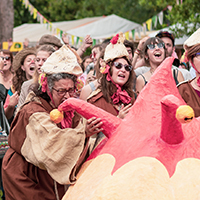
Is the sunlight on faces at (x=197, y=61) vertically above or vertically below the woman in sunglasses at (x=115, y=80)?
above

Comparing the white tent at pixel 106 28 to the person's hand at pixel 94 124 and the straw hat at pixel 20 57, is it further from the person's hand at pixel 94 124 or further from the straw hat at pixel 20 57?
the person's hand at pixel 94 124

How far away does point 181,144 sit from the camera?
1815 millimetres

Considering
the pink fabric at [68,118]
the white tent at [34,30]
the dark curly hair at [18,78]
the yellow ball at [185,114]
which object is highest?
the yellow ball at [185,114]

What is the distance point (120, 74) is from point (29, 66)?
7.15 ft

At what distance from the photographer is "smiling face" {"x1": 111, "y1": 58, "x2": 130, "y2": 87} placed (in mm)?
3125

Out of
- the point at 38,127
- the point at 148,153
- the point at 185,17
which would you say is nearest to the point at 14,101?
the point at 38,127

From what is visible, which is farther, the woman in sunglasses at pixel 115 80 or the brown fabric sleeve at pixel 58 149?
the woman in sunglasses at pixel 115 80

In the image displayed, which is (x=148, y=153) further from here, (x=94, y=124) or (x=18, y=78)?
(x=18, y=78)

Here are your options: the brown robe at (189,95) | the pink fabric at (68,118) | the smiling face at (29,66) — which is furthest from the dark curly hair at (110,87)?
the smiling face at (29,66)

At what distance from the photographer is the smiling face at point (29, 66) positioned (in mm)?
4907

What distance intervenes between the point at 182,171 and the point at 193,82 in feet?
4.15

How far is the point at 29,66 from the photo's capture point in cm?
495

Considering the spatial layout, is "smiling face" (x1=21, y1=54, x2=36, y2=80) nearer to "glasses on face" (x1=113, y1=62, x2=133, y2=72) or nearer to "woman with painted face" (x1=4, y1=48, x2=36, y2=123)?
"woman with painted face" (x1=4, y1=48, x2=36, y2=123)

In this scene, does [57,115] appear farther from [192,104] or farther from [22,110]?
[192,104]
